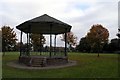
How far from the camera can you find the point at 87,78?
11.1 metres

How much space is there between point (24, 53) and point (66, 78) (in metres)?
12.8

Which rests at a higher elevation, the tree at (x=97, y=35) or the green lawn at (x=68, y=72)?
the tree at (x=97, y=35)

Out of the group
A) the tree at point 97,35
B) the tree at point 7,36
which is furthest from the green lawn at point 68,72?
the tree at point 97,35

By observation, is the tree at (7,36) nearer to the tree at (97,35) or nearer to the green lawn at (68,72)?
the tree at (97,35)

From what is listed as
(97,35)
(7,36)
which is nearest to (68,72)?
(7,36)

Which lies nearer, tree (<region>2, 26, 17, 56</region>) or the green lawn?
the green lawn

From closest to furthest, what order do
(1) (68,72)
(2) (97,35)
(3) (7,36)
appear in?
(1) (68,72), (3) (7,36), (2) (97,35)

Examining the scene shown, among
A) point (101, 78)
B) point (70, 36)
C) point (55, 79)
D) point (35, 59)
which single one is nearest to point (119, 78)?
point (101, 78)

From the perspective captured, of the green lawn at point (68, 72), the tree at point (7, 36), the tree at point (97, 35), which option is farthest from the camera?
the tree at point (97, 35)

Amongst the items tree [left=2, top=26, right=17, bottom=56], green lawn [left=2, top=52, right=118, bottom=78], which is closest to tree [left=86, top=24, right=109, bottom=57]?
tree [left=2, top=26, right=17, bottom=56]

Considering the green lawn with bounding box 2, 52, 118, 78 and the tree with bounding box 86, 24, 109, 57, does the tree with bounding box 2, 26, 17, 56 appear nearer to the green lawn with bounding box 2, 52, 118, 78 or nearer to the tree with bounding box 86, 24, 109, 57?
the tree with bounding box 86, 24, 109, 57

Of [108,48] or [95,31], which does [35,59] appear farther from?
[108,48]

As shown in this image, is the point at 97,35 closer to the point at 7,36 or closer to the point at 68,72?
the point at 7,36

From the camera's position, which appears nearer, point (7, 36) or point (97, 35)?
point (7, 36)
